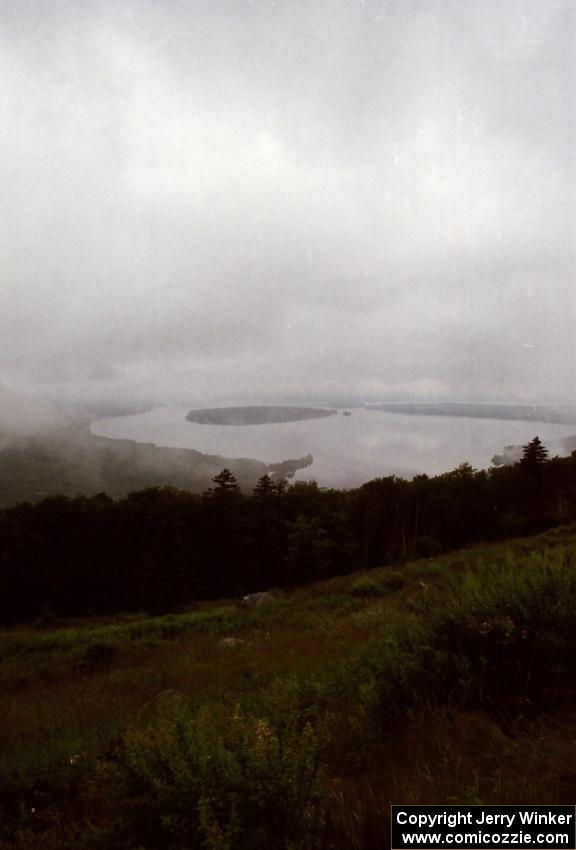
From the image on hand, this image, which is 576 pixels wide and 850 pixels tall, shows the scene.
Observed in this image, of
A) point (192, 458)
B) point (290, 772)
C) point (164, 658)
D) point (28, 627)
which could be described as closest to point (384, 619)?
point (164, 658)

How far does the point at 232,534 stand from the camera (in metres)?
32.6

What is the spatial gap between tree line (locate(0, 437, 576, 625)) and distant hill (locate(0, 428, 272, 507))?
176ft

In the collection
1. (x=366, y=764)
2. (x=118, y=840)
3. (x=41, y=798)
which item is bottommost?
(x=41, y=798)

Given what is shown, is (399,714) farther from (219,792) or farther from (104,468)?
(104,468)

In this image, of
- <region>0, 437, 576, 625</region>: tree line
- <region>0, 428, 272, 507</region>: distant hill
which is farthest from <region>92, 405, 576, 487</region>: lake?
<region>0, 437, 576, 625</region>: tree line

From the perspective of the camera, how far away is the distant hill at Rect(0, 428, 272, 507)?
10469 cm

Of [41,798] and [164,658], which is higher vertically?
[41,798]

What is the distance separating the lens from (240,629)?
455 inches

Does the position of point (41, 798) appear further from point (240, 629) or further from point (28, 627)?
point (28, 627)

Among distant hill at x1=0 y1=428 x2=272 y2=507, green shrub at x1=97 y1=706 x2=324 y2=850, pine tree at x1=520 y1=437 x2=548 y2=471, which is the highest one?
green shrub at x1=97 y1=706 x2=324 y2=850

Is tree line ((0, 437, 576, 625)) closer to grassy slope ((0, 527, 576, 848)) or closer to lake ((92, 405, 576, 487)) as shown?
grassy slope ((0, 527, 576, 848))

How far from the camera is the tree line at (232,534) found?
29.3 metres

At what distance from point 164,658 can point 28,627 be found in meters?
20.5

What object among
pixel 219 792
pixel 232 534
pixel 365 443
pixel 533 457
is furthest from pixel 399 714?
pixel 365 443
